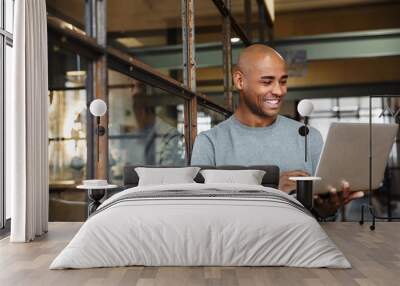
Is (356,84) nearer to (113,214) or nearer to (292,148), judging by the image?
(292,148)

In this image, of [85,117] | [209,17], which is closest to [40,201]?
[85,117]

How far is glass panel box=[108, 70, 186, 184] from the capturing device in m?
5.22

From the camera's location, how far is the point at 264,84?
18.1 feet

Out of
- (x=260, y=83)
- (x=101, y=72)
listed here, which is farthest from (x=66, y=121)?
(x=260, y=83)

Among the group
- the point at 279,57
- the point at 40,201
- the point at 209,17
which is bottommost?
the point at 40,201

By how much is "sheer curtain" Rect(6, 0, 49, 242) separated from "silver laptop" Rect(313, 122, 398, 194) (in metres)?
2.50

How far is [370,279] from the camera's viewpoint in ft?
8.89

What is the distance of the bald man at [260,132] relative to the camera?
17.2 ft

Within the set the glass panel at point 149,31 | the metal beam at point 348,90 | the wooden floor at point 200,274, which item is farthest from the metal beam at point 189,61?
the metal beam at point 348,90

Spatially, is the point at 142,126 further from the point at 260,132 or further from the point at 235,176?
the point at 235,176

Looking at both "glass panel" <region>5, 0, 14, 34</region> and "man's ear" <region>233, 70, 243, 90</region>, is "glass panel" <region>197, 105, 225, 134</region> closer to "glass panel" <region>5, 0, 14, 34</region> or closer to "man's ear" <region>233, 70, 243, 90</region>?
"man's ear" <region>233, 70, 243, 90</region>

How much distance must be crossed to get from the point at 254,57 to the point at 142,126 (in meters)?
1.77

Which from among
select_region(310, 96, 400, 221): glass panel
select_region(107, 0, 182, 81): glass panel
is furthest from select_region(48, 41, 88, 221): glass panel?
select_region(310, 96, 400, 221): glass panel

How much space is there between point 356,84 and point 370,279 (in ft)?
29.4
